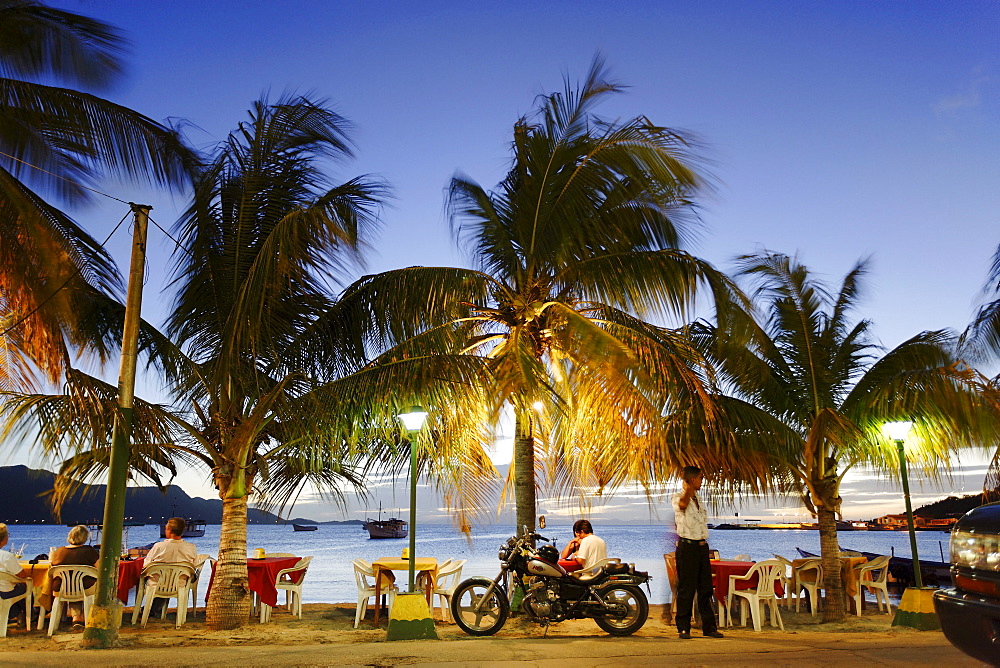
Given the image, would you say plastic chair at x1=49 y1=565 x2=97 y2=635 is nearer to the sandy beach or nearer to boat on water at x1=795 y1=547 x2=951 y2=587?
the sandy beach

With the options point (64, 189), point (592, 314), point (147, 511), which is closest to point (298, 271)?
point (64, 189)

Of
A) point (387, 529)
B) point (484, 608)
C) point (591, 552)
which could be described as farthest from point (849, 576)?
point (387, 529)

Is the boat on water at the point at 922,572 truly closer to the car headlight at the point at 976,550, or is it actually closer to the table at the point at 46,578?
the table at the point at 46,578

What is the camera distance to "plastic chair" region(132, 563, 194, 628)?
965cm

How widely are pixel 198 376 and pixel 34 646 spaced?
3.69 metres

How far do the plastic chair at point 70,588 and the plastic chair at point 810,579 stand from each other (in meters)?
9.28

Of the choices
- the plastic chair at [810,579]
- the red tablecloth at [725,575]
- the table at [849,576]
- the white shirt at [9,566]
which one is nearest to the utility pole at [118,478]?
the white shirt at [9,566]

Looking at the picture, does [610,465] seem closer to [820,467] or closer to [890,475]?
[820,467]

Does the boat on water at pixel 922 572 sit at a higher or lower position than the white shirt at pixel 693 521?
lower

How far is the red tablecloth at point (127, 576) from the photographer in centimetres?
980

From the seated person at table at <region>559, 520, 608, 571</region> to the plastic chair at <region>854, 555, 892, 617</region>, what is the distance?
4458mm

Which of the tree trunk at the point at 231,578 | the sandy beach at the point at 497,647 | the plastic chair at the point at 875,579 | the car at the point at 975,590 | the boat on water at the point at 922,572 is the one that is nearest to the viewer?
the car at the point at 975,590

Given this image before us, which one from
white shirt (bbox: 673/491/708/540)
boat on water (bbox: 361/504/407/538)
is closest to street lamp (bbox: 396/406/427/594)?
white shirt (bbox: 673/491/708/540)

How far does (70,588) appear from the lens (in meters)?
9.05
